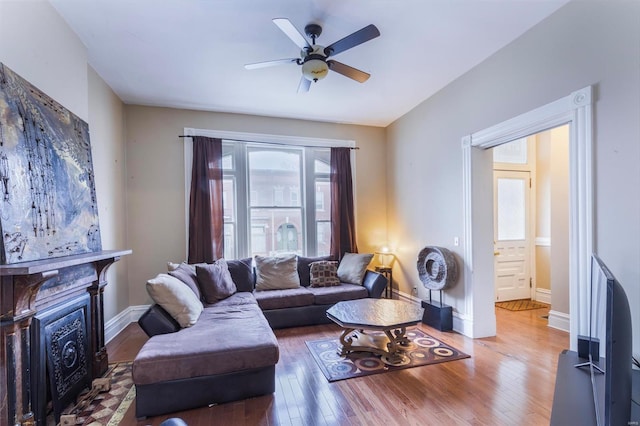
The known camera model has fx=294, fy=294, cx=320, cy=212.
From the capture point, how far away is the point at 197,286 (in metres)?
3.55

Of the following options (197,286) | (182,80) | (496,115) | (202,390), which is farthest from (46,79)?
(496,115)

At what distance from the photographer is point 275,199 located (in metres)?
4.95

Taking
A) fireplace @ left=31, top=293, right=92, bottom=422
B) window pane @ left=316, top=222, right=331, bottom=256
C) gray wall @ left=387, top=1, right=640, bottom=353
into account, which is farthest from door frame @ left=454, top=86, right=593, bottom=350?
fireplace @ left=31, top=293, right=92, bottom=422

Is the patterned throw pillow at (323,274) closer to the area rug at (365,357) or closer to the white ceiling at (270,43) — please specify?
the area rug at (365,357)

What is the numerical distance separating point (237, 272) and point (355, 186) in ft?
8.21

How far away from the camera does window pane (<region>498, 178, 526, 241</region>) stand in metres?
4.92

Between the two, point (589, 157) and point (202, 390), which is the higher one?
point (589, 157)

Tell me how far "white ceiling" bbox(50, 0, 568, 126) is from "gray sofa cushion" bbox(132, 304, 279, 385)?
269cm

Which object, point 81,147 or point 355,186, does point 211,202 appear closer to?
point 81,147

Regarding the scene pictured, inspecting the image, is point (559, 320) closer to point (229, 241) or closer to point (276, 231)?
point (276, 231)

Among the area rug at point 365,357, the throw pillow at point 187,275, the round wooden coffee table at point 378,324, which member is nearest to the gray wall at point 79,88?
the throw pillow at point 187,275

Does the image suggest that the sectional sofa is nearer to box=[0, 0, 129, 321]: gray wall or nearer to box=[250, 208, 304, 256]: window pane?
box=[0, 0, 129, 321]: gray wall

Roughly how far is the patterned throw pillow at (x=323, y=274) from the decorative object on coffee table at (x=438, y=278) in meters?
1.28

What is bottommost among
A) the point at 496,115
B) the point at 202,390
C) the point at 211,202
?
the point at 202,390
